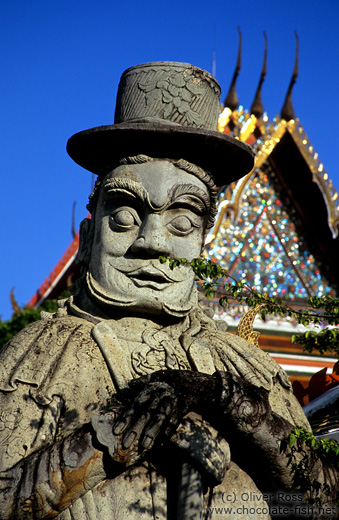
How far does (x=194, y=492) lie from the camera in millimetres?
5141

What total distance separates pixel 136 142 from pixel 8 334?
11241 mm

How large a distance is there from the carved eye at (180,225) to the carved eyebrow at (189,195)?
0.11 metres

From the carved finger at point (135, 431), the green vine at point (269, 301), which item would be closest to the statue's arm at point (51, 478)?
the carved finger at point (135, 431)

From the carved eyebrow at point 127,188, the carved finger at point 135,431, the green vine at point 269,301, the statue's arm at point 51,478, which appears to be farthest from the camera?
the carved eyebrow at point 127,188

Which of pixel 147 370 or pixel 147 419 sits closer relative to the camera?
pixel 147 419

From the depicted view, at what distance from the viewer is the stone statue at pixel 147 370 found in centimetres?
515

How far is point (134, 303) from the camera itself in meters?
5.85

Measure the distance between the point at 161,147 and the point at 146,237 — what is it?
0.64 metres

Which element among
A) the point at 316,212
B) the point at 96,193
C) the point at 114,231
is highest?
the point at 316,212

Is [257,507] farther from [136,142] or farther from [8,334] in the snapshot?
[8,334]

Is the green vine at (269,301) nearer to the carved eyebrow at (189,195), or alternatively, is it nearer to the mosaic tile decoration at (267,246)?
the carved eyebrow at (189,195)

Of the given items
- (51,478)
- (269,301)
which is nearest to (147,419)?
(51,478)

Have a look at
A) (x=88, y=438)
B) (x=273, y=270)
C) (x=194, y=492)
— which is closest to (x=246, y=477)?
(x=194, y=492)

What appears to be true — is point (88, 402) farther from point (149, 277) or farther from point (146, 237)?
point (146, 237)
